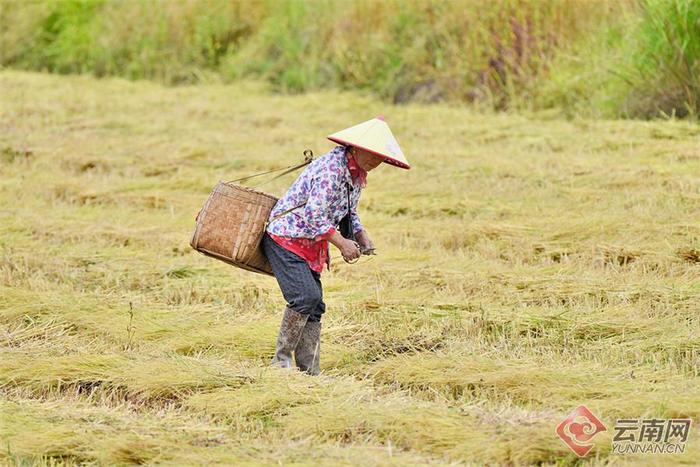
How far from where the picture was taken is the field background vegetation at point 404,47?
10.1m

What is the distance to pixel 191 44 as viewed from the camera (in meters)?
14.8

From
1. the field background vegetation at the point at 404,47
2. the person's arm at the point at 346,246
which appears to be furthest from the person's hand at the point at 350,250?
the field background vegetation at the point at 404,47

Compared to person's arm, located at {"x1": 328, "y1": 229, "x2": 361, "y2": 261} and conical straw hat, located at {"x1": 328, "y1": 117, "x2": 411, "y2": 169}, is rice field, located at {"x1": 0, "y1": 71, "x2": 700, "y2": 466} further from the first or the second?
conical straw hat, located at {"x1": 328, "y1": 117, "x2": 411, "y2": 169}

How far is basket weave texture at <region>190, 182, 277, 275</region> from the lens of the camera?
15.7ft

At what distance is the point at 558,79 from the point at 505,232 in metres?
4.42

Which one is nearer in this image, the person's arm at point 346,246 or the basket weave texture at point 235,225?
the person's arm at point 346,246

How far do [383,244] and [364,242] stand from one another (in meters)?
2.15

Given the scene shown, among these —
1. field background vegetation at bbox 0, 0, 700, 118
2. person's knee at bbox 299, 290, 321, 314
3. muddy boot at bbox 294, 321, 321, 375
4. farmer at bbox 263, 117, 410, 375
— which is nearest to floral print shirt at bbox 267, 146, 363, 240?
farmer at bbox 263, 117, 410, 375

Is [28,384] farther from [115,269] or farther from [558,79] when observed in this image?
[558,79]

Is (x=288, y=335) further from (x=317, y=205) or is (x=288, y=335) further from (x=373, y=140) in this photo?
(x=373, y=140)

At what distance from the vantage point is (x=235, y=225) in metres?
4.81

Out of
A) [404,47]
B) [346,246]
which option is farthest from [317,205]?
[404,47]

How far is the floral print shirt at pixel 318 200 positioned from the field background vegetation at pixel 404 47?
550cm

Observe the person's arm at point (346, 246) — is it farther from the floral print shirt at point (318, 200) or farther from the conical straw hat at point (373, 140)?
the conical straw hat at point (373, 140)
